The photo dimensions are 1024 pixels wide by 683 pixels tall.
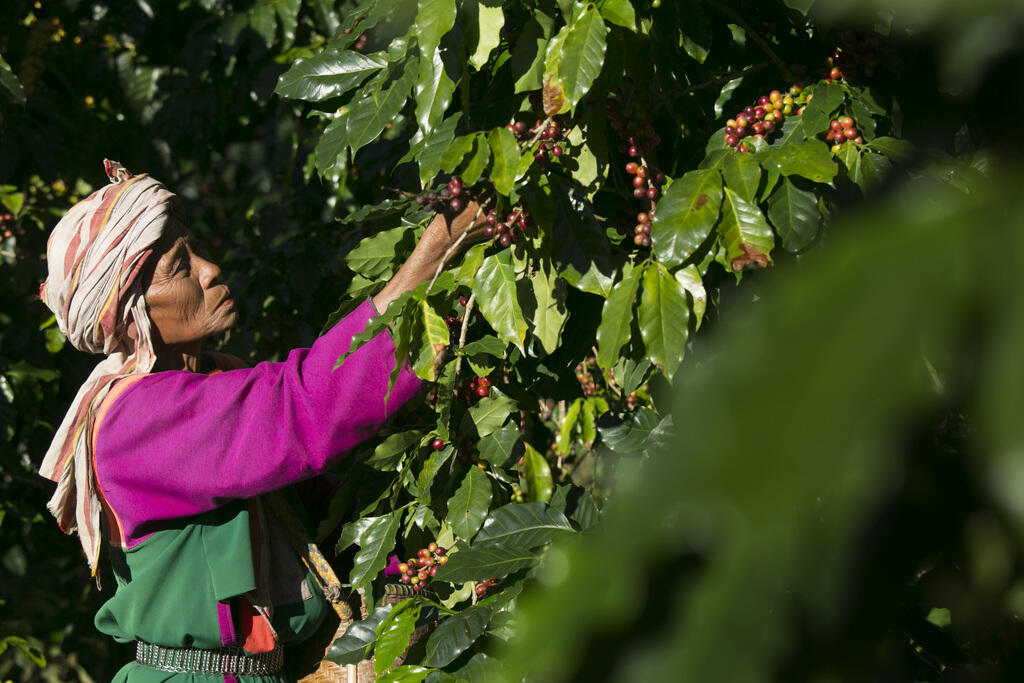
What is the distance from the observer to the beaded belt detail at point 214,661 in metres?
1.86

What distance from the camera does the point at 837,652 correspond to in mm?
342

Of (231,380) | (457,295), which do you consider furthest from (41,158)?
(457,295)

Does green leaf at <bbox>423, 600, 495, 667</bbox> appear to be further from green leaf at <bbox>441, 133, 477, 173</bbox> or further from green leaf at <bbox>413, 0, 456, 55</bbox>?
green leaf at <bbox>413, 0, 456, 55</bbox>

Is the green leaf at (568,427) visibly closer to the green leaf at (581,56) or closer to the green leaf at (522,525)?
the green leaf at (522,525)

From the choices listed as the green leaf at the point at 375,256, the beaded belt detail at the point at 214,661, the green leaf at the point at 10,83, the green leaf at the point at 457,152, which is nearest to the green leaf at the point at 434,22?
the green leaf at the point at 457,152

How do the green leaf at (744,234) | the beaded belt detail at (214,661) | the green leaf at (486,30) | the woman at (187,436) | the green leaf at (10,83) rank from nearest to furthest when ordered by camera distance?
the green leaf at (744,234)
the green leaf at (486,30)
the woman at (187,436)
the beaded belt detail at (214,661)
the green leaf at (10,83)

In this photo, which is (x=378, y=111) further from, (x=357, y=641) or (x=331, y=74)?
(x=357, y=641)

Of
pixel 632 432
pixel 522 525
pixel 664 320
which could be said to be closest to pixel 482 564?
pixel 522 525

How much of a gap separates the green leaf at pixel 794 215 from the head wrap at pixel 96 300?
1121 millimetres

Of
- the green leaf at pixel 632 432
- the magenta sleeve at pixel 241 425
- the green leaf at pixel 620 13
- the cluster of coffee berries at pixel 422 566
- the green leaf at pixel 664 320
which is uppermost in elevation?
the green leaf at pixel 620 13

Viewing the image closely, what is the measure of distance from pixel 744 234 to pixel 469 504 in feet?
1.89

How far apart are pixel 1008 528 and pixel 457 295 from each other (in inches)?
45.5

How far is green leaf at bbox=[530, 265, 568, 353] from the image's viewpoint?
59.9 inches

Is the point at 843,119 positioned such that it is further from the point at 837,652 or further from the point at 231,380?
the point at 837,652
